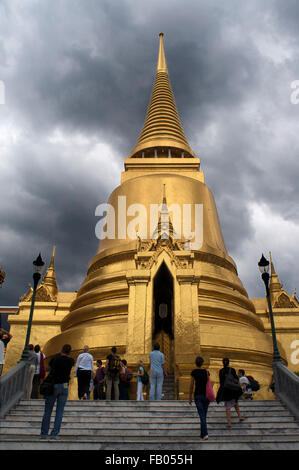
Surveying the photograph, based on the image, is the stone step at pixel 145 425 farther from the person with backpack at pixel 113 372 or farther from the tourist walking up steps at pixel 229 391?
the person with backpack at pixel 113 372

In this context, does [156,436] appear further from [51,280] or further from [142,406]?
[51,280]

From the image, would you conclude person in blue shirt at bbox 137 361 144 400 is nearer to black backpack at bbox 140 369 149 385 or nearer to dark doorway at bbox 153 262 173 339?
black backpack at bbox 140 369 149 385

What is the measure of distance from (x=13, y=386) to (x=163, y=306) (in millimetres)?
7618

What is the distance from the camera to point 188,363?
979 cm

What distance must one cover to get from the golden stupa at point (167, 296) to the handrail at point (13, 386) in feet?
10.1

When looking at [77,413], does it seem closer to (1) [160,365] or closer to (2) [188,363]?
(1) [160,365]

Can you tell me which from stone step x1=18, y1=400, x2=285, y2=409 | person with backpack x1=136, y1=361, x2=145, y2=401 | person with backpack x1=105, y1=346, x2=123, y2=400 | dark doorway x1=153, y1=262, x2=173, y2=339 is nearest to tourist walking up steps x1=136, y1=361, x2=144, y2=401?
person with backpack x1=136, y1=361, x2=145, y2=401

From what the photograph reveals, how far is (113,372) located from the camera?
26.3 ft

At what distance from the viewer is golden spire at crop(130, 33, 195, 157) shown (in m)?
23.1

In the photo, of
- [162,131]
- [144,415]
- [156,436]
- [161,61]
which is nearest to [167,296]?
[144,415]
